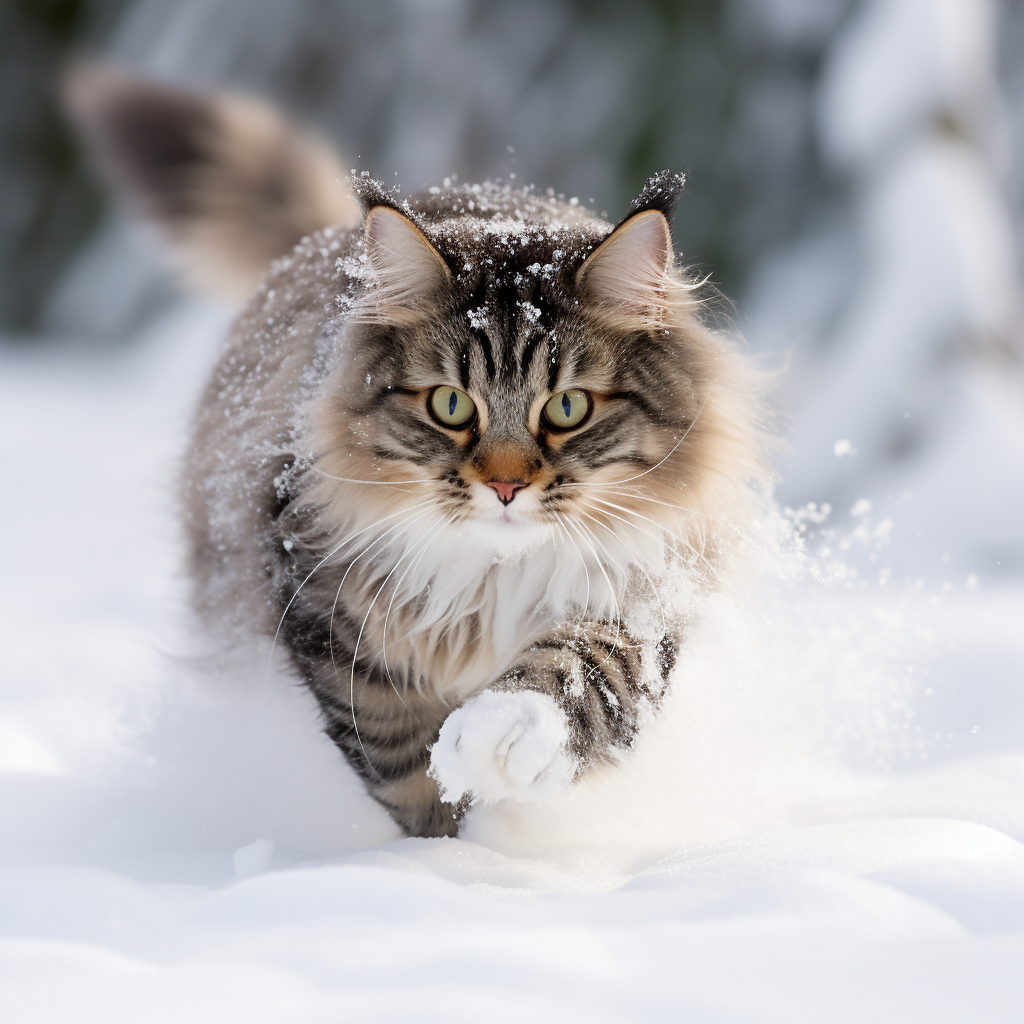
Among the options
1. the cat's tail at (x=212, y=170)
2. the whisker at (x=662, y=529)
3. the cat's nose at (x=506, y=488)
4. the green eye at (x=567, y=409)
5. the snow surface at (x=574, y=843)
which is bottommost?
the snow surface at (x=574, y=843)

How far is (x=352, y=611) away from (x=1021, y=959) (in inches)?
38.0

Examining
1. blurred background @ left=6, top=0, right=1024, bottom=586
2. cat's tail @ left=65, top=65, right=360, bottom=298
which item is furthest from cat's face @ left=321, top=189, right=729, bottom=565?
cat's tail @ left=65, top=65, right=360, bottom=298

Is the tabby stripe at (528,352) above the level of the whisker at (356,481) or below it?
above

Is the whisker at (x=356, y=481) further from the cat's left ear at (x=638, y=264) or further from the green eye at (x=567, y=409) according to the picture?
the cat's left ear at (x=638, y=264)

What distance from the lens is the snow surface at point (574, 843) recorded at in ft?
2.87

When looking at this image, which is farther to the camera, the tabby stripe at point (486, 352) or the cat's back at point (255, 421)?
the cat's back at point (255, 421)

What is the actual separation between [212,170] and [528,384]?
1568mm

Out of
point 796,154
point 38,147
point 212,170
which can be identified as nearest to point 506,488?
point 212,170

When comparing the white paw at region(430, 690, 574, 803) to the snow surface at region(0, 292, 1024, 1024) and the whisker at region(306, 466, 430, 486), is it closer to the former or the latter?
the snow surface at region(0, 292, 1024, 1024)

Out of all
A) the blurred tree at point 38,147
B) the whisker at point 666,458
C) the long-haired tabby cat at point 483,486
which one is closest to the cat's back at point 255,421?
the long-haired tabby cat at point 483,486

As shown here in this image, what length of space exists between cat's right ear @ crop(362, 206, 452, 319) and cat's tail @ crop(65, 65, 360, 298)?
3.38 feet

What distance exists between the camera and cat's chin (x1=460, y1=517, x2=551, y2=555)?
128 cm

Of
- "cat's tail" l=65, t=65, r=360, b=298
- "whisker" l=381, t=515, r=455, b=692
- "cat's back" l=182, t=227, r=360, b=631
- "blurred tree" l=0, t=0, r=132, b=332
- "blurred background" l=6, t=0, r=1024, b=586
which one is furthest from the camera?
"blurred tree" l=0, t=0, r=132, b=332

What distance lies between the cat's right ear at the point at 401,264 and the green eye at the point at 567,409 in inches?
9.3
